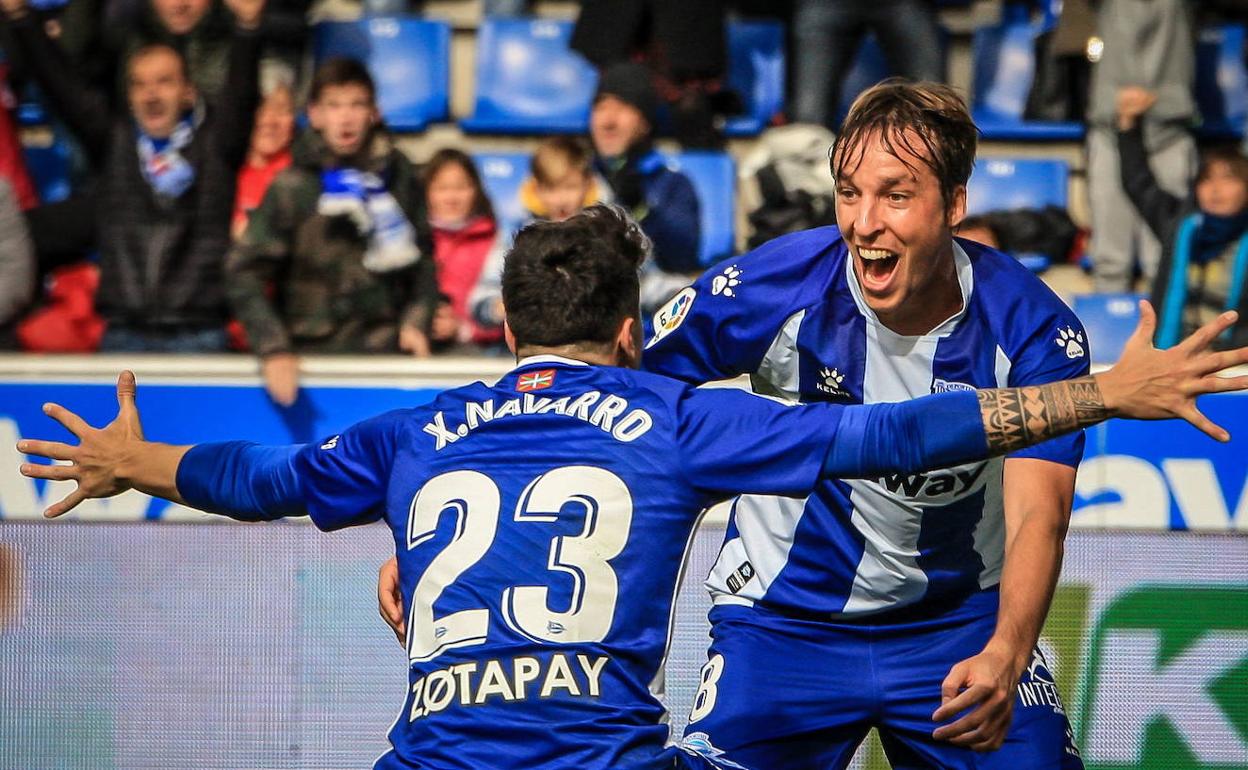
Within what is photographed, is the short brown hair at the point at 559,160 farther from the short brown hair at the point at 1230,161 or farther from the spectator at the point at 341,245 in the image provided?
the short brown hair at the point at 1230,161

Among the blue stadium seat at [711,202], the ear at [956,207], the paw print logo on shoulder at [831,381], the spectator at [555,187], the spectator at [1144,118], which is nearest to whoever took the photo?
the ear at [956,207]

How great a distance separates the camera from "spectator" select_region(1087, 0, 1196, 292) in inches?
288

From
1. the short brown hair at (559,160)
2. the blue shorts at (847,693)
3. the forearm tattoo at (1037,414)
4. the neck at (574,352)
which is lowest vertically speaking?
the blue shorts at (847,693)

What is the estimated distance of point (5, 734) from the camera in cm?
444

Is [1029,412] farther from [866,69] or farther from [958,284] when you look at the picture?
[866,69]

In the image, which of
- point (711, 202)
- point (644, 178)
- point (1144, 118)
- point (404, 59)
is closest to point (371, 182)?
point (644, 178)

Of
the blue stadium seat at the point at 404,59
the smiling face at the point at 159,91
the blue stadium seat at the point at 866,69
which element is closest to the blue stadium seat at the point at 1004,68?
the blue stadium seat at the point at 866,69

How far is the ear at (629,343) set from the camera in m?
3.02

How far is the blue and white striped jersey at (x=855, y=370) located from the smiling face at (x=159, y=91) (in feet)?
11.9

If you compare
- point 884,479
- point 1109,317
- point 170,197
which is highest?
point 170,197

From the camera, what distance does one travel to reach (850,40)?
7.38m

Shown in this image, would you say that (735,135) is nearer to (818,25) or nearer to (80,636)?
(818,25)

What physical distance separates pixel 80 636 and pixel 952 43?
5610 mm

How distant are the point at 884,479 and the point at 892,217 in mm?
603
